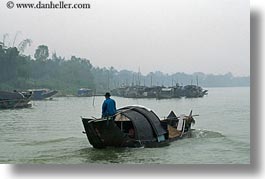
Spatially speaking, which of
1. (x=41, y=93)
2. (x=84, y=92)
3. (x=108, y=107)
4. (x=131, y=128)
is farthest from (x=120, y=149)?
(x=41, y=93)

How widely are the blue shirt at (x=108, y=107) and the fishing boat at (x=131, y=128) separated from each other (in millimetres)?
84

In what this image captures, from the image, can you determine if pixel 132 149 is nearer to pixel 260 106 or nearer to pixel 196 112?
pixel 196 112

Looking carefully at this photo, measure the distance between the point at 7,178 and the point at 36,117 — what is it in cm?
102

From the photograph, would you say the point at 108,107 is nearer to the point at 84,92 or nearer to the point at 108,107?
the point at 108,107

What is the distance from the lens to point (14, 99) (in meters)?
7.10

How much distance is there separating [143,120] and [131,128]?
0.86 ft

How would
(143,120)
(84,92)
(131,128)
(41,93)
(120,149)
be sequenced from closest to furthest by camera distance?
(84,92), (41,93), (120,149), (143,120), (131,128)

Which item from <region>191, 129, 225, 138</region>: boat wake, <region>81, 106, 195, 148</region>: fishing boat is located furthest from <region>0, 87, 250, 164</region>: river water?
<region>81, 106, 195, 148</region>: fishing boat

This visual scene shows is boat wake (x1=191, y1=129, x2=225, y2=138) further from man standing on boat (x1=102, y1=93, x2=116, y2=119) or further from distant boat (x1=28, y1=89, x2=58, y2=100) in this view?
distant boat (x1=28, y1=89, x2=58, y2=100)

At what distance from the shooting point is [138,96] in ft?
23.5

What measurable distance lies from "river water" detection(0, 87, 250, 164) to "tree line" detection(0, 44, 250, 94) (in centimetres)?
17

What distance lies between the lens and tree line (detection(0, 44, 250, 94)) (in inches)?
263

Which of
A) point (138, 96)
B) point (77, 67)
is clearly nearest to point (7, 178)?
point (77, 67)

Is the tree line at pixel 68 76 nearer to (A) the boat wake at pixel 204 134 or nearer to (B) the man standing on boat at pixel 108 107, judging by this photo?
(B) the man standing on boat at pixel 108 107
